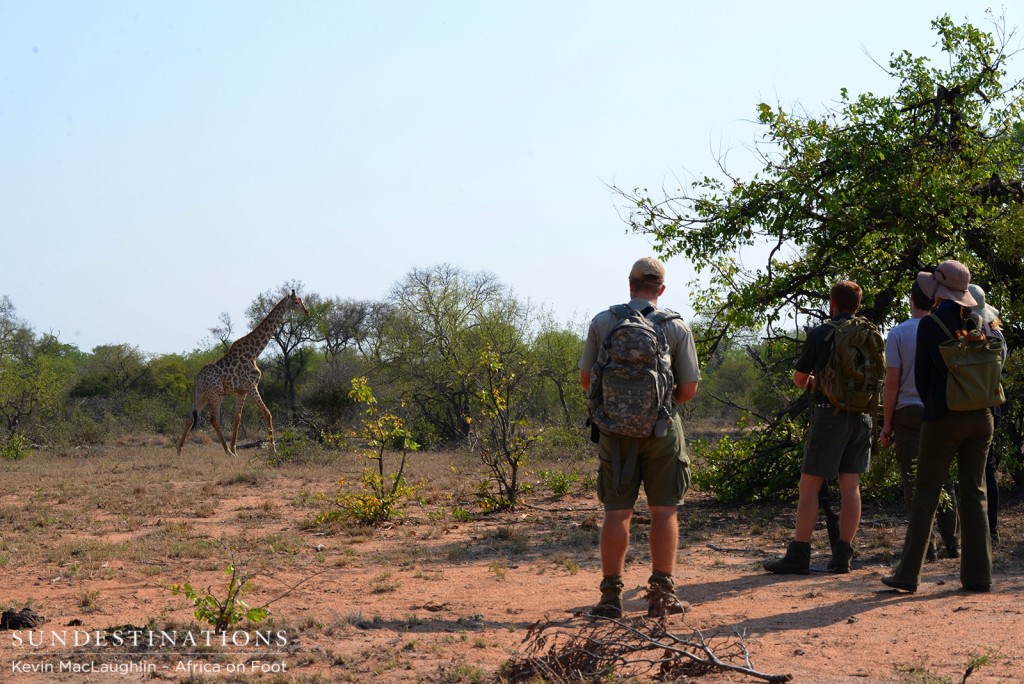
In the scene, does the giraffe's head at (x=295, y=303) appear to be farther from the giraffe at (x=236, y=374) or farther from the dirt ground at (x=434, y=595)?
the dirt ground at (x=434, y=595)

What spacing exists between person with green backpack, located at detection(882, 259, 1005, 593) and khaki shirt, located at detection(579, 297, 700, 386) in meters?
1.42

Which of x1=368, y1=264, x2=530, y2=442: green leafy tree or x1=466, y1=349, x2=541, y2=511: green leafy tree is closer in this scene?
x1=466, y1=349, x2=541, y2=511: green leafy tree

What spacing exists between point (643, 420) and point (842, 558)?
247 cm

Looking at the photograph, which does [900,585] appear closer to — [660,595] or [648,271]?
[660,595]

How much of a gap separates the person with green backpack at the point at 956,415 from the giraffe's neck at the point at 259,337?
13.6 m

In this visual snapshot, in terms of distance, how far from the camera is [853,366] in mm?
6406

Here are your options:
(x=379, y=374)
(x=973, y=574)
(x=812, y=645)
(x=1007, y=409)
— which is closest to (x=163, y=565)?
(x=812, y=645)

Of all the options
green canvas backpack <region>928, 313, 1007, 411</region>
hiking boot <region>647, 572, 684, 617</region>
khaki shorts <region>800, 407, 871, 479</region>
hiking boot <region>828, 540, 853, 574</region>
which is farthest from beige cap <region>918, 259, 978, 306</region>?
hiking boot <region>647, 572, 684, 617</region>

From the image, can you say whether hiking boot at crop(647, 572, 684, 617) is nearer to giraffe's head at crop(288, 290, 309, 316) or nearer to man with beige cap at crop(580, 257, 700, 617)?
man with beige cap at crop(580, 257, 700, 617)

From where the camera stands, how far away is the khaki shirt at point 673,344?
5367 millimetres

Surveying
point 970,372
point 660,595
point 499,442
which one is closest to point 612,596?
point 660,595

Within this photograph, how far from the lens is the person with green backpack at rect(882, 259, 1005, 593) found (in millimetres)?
5590

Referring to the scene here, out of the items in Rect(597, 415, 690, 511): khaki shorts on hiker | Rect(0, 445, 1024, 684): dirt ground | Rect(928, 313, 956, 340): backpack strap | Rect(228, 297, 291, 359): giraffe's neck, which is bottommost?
Rect(0, 445, 1024, 684): dirt ground

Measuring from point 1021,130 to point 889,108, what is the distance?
1511 mm
